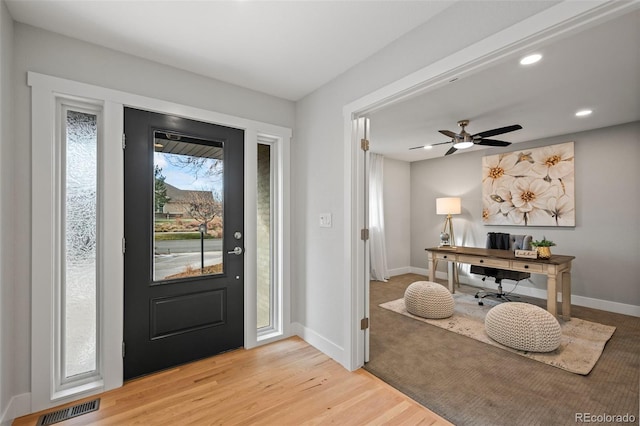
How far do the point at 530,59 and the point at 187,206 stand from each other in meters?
2.99

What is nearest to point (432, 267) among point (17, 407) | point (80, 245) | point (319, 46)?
point (319, 46)

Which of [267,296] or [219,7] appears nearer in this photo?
[219,7]

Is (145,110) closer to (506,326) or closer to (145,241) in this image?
(145,241)

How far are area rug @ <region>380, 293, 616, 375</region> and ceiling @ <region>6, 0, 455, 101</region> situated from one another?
2939mm

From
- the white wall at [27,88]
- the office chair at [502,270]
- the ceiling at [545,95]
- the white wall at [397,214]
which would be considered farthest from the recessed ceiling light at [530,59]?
the white wall at [397,214]

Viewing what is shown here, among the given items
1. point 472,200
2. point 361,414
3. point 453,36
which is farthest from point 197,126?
point 472,200

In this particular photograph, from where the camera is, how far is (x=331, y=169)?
8.71ft

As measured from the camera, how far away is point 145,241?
230cm

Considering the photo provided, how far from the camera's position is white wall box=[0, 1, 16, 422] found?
5.46 ft

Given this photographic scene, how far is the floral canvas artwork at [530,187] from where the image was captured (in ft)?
14.0

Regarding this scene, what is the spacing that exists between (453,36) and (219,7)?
1.41 m

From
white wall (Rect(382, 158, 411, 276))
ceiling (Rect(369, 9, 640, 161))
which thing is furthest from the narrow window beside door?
white wall (Rect(382, 158, 411, 276))

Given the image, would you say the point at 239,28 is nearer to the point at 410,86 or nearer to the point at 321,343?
the point at 410,86

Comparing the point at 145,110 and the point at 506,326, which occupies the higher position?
the point at 145,110
